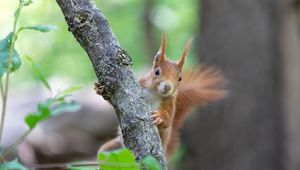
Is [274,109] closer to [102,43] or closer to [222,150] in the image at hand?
[222,150]

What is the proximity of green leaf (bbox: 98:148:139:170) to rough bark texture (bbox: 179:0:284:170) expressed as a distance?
393 centimetres

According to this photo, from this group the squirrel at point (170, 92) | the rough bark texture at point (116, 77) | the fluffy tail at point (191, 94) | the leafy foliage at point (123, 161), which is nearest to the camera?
the leafy foliage at point (123, 161)

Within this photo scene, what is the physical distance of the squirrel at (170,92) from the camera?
1729mm

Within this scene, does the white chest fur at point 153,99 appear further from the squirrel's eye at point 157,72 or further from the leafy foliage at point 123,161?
the leafy foliage at point 123,161

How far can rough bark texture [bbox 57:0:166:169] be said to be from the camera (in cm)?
98

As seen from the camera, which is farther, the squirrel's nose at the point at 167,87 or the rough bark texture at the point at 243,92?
the rough bark texture at the point at 243,92

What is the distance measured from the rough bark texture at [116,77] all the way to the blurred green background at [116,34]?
211 inches

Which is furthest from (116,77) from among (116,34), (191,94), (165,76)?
(116,34)

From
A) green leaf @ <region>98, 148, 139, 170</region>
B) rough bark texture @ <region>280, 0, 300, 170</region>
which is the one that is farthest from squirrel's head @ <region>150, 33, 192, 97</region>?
rough bark texture @ <region>280, 0, 300, 170</region>

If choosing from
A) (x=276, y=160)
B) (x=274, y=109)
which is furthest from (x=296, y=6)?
(x=276, y=160)

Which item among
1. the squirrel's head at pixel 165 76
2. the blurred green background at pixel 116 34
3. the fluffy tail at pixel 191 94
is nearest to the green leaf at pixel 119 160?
the squirrel's head at pixel 165 76

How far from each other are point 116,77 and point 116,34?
6.06 metres

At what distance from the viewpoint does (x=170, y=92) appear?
5.98ft

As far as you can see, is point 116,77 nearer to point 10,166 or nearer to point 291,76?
point 10,166
